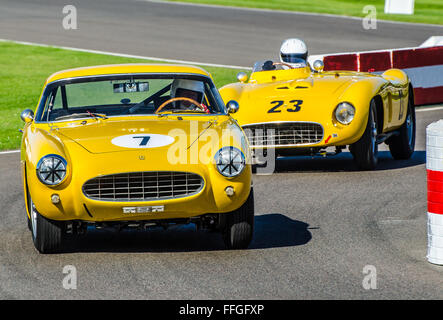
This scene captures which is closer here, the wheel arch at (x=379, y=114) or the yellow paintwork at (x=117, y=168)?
the yellow paintwork at (x=117, y=168)

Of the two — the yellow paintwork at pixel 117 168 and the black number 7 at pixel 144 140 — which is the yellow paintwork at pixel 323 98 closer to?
the yellow paintwork at pixel 117 168

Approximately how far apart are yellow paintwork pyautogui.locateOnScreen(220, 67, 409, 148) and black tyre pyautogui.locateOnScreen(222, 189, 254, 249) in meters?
3.90

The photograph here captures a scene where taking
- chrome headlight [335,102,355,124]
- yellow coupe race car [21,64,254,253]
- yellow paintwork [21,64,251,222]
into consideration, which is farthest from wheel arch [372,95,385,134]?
yellow paintwork [21,64,251,222]

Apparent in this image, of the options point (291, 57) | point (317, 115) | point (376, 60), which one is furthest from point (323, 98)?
point (376, 60)

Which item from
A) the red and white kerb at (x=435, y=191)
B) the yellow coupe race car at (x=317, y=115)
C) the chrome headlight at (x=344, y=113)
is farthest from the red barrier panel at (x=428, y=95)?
the red and white kerb at (x=435, y=191)

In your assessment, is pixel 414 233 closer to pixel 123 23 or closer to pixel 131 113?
pixel 131 113

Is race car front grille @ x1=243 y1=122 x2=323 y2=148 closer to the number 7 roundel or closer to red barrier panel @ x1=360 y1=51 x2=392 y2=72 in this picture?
the number 7 roundel

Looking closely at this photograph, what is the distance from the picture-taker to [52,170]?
766 centimetres

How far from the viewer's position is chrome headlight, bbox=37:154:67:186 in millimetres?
7641

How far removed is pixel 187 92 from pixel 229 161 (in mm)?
1651

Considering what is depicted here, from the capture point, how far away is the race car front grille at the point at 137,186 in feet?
25.0

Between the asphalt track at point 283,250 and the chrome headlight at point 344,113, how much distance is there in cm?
64

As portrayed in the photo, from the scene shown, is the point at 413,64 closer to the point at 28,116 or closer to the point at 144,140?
the point at 28,116
